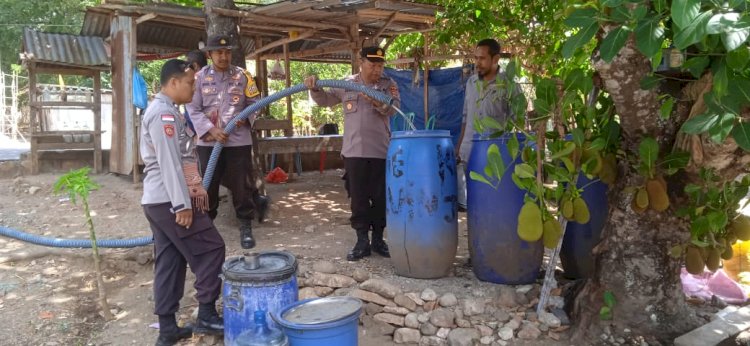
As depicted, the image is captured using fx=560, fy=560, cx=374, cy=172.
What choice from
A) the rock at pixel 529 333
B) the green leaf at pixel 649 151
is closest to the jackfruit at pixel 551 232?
the green leaf at pixel 649 151

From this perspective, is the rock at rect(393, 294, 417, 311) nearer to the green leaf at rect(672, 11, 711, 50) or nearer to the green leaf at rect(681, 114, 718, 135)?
the green leaf at rect(681, 114, 718, 135)

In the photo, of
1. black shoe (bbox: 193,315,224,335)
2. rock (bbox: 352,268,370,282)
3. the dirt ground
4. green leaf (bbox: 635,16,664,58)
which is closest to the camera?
green leaf (bbox: 635,16,664,58)

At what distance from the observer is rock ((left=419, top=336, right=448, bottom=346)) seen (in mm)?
3123

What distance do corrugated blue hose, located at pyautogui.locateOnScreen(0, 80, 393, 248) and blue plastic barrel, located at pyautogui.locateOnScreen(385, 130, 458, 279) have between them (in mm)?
483

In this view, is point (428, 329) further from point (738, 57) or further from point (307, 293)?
point (738, 57)

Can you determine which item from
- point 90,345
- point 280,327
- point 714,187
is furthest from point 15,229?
point 714,187

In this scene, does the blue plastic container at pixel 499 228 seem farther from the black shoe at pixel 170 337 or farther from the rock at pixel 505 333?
the black shoe at pixel 170 337

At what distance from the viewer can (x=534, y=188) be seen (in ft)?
9.11

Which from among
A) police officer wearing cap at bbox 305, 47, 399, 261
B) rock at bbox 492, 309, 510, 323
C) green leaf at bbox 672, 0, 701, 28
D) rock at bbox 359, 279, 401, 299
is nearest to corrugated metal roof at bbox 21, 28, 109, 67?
police officer wearing cap at bbox 305, 47, 399, 261

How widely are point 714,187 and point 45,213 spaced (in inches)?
231

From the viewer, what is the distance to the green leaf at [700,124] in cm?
202

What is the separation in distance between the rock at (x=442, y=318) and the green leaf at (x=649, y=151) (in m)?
1.34

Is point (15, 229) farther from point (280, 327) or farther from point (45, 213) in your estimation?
point (280, 327)

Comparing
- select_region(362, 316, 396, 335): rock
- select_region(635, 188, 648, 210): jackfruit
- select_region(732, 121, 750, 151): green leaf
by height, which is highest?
select_region(732, 121, 750, 151): green leaf
